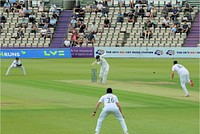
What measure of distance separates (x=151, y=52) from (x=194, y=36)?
674cm

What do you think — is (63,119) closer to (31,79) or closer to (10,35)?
(31,79)

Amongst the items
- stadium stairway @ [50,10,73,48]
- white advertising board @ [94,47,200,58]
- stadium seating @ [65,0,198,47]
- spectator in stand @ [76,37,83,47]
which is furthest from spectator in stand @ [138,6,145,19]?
white advertising board @ [94,47,200,58]

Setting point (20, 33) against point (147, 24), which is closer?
point (147, 24)

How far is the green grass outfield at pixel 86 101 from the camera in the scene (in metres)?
23.2

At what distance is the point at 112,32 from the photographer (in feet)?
244

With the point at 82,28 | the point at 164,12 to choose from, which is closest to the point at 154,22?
the point at 164,12

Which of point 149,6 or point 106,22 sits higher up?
point 149,6

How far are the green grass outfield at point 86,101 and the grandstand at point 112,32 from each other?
61.1ft

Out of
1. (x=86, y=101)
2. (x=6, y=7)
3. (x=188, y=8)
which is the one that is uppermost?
(x=188, y=8)

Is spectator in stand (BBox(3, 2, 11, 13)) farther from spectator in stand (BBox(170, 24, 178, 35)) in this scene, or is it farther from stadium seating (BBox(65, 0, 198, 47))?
spectator in stand (BBox(170, 24, 178, 35))

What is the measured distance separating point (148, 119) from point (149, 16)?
5095 cm

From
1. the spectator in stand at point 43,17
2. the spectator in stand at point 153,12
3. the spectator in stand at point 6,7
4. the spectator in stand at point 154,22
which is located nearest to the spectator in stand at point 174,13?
the spectator in stand at point 154,22

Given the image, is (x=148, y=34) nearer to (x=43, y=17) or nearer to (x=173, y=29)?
(x=173, y=29)

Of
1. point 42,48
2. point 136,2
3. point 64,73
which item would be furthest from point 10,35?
point 64,73
